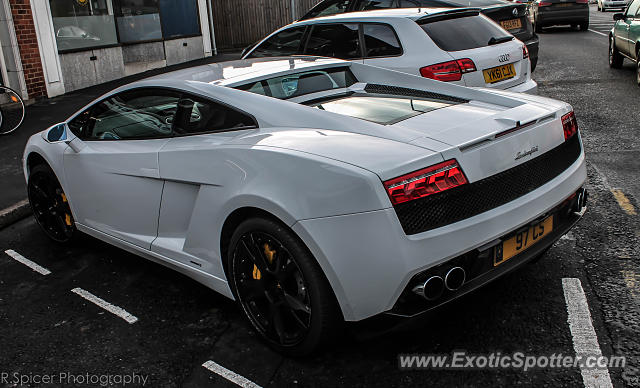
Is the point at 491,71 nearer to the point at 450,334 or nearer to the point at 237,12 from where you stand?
the point at 450,334

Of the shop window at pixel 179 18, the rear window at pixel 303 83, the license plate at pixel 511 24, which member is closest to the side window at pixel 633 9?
the license plate at pixel 511 24

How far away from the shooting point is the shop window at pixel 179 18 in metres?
16.7

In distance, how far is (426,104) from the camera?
3561mm

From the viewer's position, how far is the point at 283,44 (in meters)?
7.62

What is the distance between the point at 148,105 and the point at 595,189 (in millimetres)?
3753

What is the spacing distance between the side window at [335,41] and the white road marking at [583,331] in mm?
3880

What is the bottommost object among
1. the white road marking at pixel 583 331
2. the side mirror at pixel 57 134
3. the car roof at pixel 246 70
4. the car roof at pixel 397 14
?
the white road marking at pixel 583 331

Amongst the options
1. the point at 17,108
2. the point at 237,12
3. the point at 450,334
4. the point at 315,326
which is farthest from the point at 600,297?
the point at 237,12

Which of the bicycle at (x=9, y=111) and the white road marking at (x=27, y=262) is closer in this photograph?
the white road marking at (x=27, y=262)

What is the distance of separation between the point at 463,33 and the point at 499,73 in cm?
57

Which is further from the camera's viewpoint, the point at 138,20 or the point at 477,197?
the point at 138,20

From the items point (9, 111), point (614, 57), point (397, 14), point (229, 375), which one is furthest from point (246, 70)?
point (614, 57)

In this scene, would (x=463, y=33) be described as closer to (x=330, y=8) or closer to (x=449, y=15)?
(x=449, y=15)

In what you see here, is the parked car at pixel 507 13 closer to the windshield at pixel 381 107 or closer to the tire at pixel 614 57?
the tire at pixel 614 57
